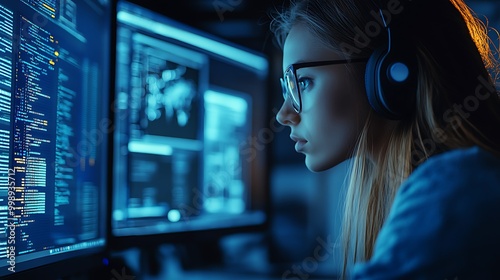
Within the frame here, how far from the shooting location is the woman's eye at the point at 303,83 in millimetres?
760

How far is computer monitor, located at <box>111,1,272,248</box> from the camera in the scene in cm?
93

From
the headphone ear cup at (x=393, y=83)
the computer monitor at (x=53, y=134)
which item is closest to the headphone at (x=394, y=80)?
the headphone ear cup at (x=393, y=83)

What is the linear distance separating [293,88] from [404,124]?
17 centimetres

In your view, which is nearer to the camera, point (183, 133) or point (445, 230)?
point (445, 230)

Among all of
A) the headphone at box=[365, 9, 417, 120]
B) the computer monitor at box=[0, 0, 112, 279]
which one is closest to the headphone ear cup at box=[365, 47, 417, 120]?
the headphone at box=[365, 9, 417, 120]

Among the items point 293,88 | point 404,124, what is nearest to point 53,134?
point 293,88

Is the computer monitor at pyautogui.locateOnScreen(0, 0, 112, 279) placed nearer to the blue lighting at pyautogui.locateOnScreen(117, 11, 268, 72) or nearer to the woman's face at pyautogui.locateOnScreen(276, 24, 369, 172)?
the blue lighting at pyautogui.locateOnScreen(117, 11, 268, 72)

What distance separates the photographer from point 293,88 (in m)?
0.77

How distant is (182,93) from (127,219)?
0.96 feet

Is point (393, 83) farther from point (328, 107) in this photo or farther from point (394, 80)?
point (328, 107)

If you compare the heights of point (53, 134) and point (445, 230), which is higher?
point (53, 134)

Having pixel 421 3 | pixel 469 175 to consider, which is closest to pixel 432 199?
pixel 469 175

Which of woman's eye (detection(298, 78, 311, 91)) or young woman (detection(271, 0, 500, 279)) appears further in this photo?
woman's eye (detection(298, 78, 311, 91))

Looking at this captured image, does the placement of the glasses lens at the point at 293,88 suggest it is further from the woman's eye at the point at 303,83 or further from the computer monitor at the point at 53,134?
the computer monitor at the point at 53,134
